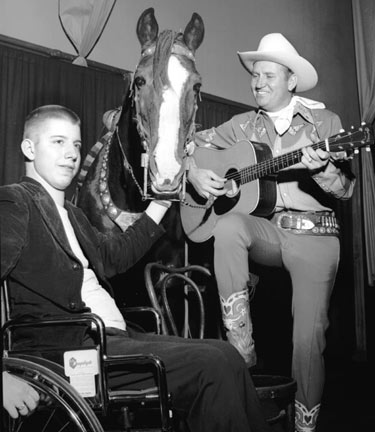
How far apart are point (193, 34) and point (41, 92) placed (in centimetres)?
134

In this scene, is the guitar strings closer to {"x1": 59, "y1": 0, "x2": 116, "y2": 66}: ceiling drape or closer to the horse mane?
the horse mane

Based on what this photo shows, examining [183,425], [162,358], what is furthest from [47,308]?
[183,425]

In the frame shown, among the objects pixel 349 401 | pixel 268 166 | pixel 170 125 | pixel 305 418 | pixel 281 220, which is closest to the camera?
pixel 170 125

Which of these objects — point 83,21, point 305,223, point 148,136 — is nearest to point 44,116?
point 148,136

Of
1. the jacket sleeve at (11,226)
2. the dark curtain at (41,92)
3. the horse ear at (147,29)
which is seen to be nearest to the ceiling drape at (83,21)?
the dark curtain at (41,92)

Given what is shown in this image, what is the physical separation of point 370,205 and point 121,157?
285 cm

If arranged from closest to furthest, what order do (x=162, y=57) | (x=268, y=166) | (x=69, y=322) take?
(x=69, y=322), (x=162, y=57), (x=268, y=166)

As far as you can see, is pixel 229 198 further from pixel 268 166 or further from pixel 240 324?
pixel 240 324

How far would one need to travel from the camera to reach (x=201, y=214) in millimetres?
3111

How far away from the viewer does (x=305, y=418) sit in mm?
2686

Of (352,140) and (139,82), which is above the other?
(139,82)

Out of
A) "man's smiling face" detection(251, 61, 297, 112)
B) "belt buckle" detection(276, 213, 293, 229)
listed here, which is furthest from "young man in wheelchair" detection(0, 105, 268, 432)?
"man's smiling face" detection(251, 61, 297, 112)

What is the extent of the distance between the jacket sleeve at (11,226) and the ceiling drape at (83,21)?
2108 millimetres

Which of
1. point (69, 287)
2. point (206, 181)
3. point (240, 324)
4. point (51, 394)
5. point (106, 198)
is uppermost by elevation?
point (206, 181)
